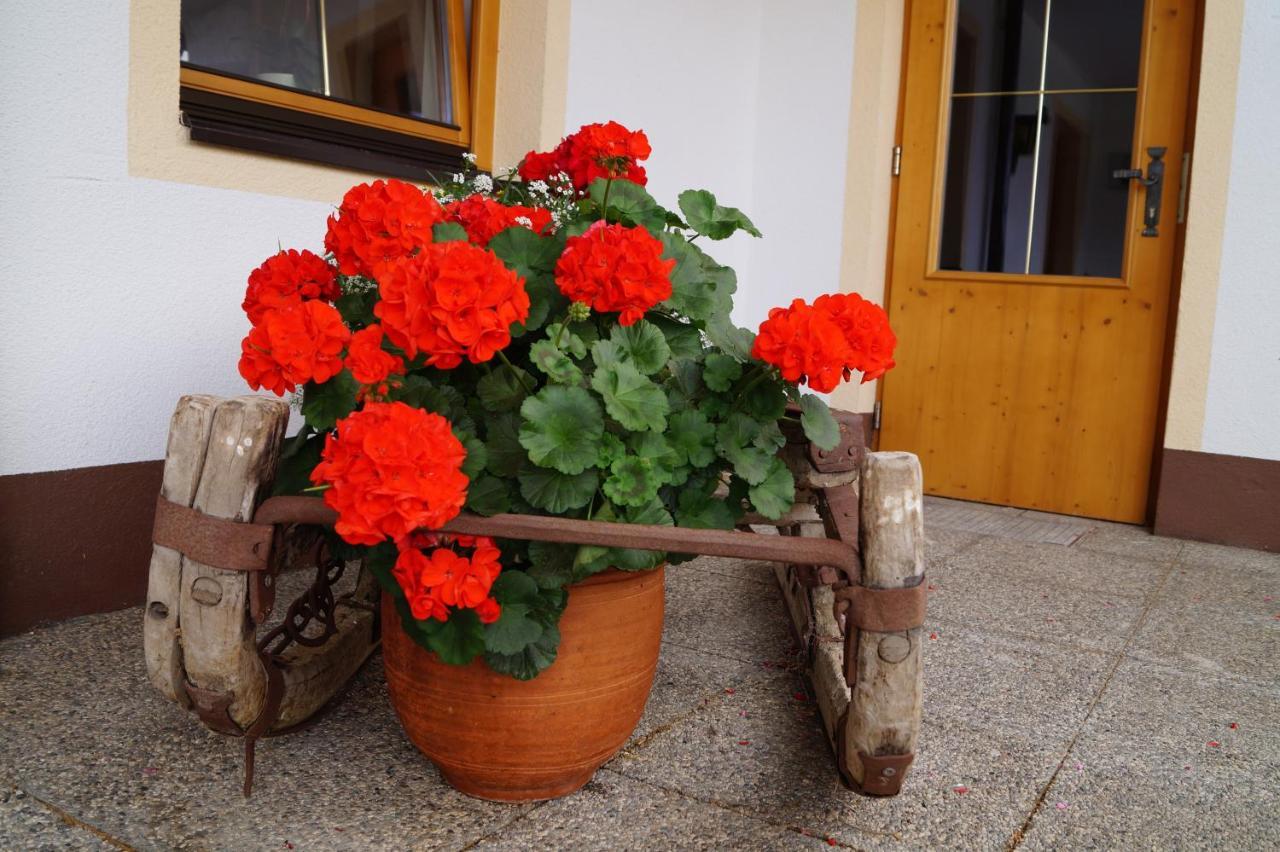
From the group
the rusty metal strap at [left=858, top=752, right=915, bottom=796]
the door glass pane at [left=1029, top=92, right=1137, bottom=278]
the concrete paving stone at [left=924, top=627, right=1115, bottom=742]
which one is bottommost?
the concrete paving stone at [left=924, top=627, right=1115, bottom=742]

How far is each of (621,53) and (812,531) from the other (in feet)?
6.45

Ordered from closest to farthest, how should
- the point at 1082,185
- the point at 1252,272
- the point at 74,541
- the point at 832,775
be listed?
the point at 832,775 < the point at 74,541 < the point at 1252,272 < the point at 1082,185

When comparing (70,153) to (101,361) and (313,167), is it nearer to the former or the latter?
(101,361)

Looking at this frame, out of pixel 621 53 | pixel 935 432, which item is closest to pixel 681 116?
pixel 621 53

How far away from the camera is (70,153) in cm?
217

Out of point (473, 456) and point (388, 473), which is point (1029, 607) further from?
point (388, 473)

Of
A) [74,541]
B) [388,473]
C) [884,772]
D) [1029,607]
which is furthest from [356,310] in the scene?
[1029,607]

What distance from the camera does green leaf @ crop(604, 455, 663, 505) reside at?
1.35 metres

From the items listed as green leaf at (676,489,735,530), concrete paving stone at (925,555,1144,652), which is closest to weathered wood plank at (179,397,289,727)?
green leaf at (676,489,735,530)

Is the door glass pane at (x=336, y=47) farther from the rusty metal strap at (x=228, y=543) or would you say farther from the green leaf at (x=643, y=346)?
the green leaf at (x=643, y=346)

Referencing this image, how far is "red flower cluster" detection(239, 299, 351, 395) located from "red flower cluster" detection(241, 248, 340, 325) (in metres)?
0.18

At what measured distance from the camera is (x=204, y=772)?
1.64 meters

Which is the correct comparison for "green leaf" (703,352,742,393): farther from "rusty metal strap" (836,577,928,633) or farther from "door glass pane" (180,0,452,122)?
"door glass pane" (180,0,452,122)

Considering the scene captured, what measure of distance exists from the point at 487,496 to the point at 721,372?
1.25 feet
